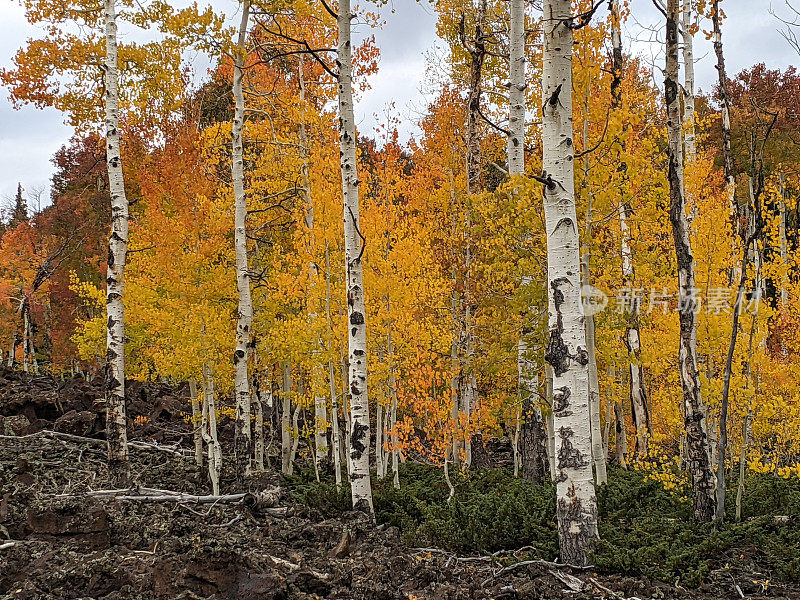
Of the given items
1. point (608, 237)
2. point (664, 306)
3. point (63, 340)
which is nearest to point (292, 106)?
point (608, 237)

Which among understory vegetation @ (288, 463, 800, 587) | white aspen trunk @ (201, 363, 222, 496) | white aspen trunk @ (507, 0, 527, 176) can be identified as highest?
white aspen trunk @ (507, 0, 527, 176)

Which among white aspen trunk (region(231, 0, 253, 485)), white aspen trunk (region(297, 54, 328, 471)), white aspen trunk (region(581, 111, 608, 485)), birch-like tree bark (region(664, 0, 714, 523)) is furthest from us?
white aspen trunk (region(297, 54, 328, 471))

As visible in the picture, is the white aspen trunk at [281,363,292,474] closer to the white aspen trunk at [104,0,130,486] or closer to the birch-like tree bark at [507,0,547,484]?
the white aspen trunk at [104,0,130,486]

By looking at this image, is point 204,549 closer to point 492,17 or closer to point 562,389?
point 562,389

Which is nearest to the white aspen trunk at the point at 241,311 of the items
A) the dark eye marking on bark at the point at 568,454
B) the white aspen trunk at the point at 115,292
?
the white aspen trunk at the point at 115,292

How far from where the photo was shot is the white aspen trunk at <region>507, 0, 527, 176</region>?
8820 millimetres

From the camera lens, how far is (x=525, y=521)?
6062 mm

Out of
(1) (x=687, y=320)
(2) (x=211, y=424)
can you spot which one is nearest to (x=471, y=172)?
(1) (x=687, y=320)

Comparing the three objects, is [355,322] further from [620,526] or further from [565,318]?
[620,526]

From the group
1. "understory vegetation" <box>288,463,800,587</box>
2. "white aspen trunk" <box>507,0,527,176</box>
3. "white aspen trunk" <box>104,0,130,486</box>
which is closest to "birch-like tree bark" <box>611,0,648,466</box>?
"white aspen trunk" <box>507,0,527,176</box>

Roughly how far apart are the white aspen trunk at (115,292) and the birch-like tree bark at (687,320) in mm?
6989

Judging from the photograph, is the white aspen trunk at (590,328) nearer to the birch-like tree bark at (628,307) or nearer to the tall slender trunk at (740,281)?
the birch-like tree bark at (628,307)

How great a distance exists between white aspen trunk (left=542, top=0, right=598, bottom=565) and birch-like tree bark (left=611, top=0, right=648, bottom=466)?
2.81 meters

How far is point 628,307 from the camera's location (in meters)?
9.09
